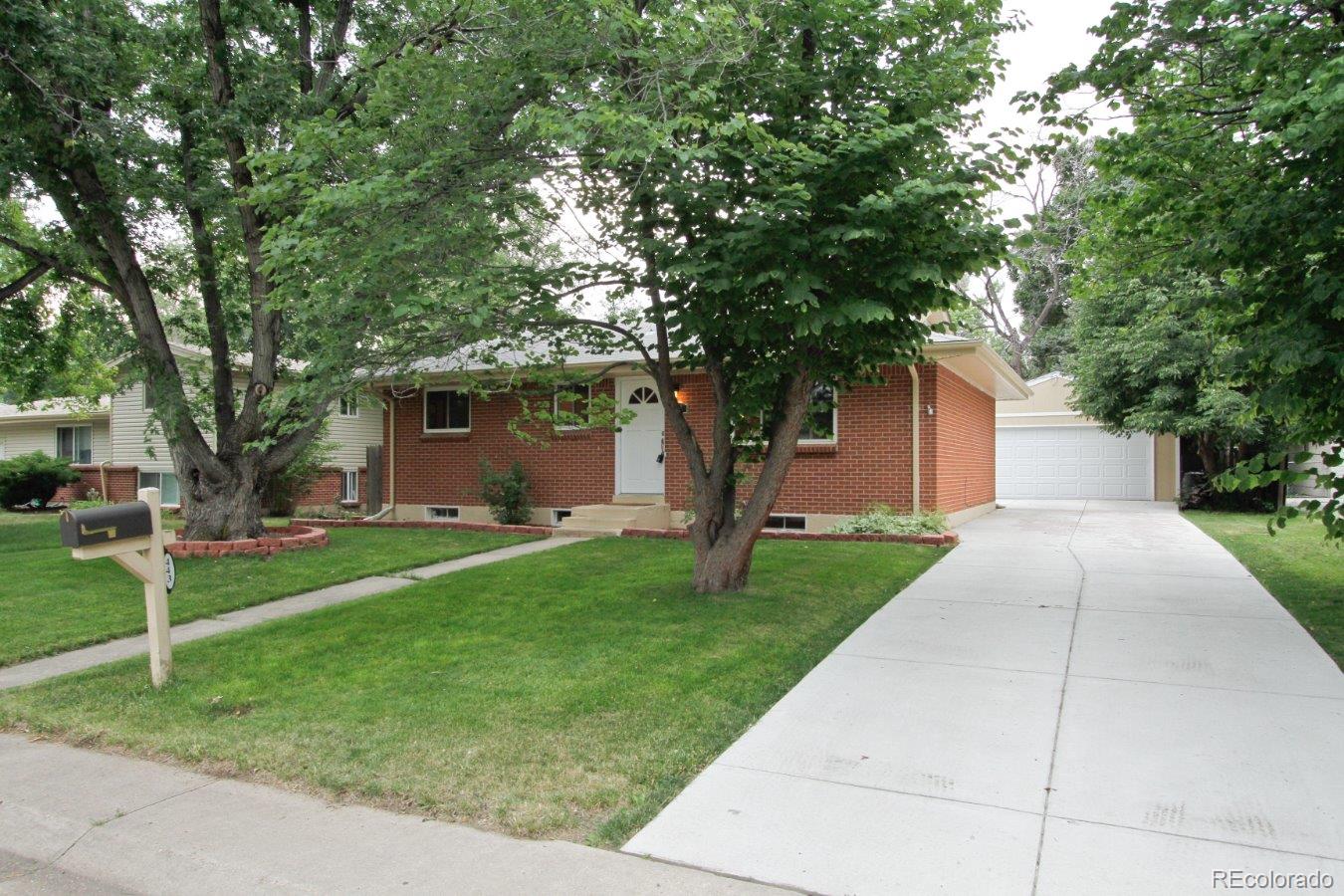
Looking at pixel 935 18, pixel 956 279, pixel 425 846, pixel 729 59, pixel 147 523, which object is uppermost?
pixel 935 18

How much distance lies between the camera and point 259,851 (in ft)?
10.4

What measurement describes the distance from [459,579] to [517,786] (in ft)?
17.8

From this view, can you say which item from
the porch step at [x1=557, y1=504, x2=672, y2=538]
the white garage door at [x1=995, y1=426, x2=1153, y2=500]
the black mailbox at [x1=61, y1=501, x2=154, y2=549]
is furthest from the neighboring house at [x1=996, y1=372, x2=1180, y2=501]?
the black mailbox at [x1=61, y1=501, x2=154, y2=549]

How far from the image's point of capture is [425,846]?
315 centimetres

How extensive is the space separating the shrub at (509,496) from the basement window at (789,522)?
13.9 feet

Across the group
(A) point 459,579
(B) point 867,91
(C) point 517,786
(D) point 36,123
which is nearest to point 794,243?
(B) point 867,91

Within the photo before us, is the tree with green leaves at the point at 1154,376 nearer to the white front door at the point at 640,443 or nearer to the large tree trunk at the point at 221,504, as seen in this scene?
the white front door at the point at 640,443

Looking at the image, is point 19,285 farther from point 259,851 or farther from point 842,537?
point 259,851

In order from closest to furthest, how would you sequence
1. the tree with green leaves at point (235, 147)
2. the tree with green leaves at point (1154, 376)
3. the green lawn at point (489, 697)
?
the green lawn at point (489, 697)
the tree with green leaves at point (235, 147)
the tree with green leaves at point (1154, 376)

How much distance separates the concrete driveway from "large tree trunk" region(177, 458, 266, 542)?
321 inches

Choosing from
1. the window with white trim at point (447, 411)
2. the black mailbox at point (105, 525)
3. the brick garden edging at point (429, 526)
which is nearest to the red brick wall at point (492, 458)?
the window with white trim at point (447, 411)

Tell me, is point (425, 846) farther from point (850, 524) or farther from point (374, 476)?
point (374, 476)

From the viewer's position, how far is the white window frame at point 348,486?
21734mm

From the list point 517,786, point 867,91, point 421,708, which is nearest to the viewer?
point 517,786
